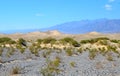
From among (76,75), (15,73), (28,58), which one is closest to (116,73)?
(76,75)

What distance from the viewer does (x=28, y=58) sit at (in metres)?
26.0

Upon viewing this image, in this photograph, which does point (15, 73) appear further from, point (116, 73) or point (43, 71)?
point (116, 73)

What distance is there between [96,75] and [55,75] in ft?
6.93

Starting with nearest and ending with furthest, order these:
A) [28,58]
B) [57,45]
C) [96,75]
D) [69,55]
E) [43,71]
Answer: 1. [43,71]
2. [96,75]
3. [28,58]
4. [69,55]
5. [57,45]

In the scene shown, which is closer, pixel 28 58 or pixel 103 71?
pixel 103 71

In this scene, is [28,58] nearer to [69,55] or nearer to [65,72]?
[69,55]

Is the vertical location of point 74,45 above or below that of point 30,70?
below

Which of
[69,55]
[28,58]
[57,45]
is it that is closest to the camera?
[28,58]

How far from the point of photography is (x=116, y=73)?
1822cm

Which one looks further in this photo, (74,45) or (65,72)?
(74,45)

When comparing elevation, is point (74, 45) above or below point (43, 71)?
below

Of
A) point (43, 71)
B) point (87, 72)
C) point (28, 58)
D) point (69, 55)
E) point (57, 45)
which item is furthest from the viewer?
point (57, 45)

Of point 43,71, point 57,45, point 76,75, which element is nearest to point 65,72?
point 76,75

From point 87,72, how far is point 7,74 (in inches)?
170
